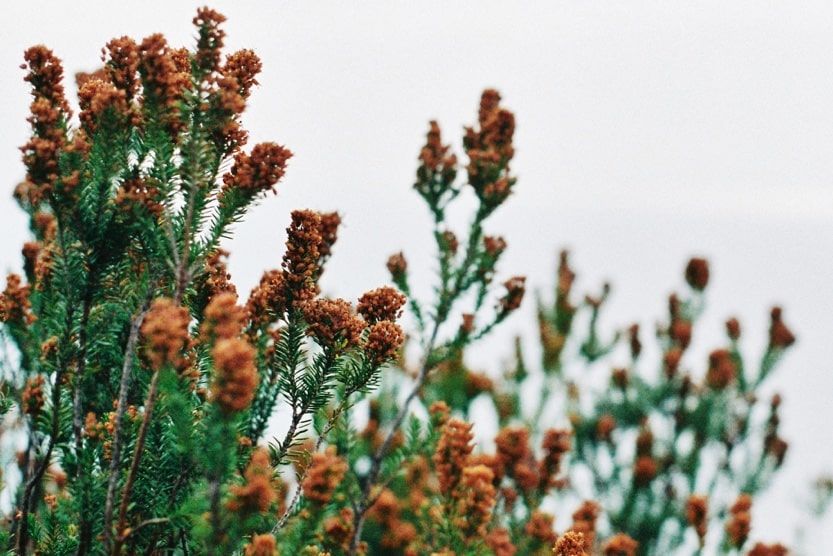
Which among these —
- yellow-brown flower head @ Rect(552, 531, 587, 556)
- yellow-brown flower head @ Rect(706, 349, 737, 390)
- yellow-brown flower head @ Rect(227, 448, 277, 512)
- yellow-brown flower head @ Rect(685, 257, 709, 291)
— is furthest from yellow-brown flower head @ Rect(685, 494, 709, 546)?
yellow-brown flower head @ Rect(685, 257, 709, 291)

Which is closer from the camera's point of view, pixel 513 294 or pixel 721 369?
pixel 513 294

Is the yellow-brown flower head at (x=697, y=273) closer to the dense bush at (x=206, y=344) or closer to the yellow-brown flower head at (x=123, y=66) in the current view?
the dense bush at (x=206, y=344)

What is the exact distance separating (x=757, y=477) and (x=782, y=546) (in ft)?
9.58

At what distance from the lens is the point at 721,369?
6613mm

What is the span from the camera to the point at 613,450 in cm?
728

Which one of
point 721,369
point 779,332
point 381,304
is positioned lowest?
point 381,304

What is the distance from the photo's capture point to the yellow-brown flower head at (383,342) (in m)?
2.24

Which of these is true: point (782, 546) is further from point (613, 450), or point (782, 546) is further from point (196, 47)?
point (196, 47)

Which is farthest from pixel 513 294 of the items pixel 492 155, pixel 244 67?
pixel 244 67

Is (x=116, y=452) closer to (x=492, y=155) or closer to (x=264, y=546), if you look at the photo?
(x=264, y=546)

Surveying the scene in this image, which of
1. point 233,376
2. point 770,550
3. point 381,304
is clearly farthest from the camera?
point 770,550

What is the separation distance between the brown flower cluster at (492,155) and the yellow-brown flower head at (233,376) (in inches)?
26.5

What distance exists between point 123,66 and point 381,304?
1.08 metres

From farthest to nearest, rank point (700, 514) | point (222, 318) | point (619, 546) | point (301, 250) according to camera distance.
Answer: point (700, 514) < point (619, 546) < point (301, 250) < point (222, 318)
